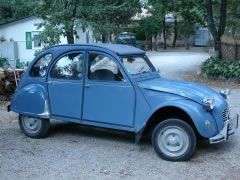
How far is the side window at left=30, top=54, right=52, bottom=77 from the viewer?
7.96m

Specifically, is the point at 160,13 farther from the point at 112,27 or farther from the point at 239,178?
the point at 239,178

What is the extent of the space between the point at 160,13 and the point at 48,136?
12583mm

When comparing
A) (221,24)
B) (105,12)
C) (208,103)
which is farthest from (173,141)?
(221,24)

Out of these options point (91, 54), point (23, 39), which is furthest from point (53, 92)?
point (23, 39)

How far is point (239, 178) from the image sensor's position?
19.4 ft

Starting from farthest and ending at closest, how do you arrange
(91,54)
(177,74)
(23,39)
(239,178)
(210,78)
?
(23,39) < (177,74) < (210,78) < (91,54) < (239,178)

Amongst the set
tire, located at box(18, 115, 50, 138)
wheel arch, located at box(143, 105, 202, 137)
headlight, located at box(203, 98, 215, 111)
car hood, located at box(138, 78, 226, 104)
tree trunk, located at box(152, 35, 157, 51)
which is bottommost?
tree trunk, located at box(152, 35, 157, 51)

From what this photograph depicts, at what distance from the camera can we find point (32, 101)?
787 centimetres

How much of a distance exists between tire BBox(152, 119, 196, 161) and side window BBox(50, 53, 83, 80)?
1706 millimetres

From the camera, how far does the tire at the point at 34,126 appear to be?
7961mm

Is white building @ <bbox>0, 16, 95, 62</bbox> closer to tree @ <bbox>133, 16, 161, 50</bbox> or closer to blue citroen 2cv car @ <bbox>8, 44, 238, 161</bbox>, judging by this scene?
tree @ <bbox>133, 16, 161, 50</bbox>

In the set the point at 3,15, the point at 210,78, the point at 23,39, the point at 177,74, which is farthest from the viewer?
the point at 3,15

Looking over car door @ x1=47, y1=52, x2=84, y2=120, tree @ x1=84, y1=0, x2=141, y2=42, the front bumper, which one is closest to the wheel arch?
the front bumper

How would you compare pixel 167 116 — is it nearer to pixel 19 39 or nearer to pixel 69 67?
pixel 69 67
